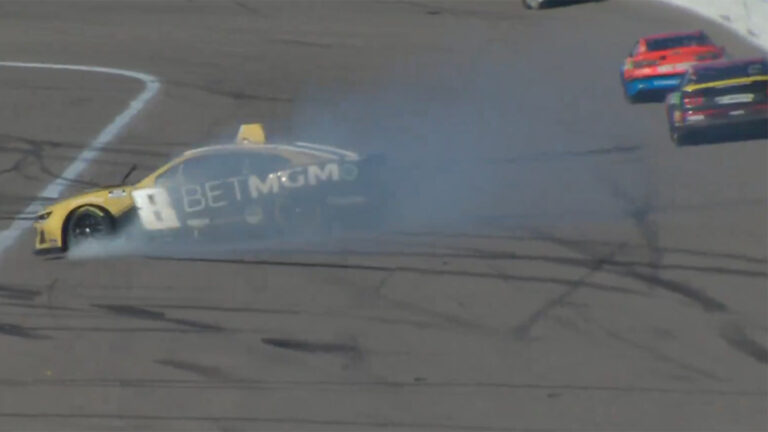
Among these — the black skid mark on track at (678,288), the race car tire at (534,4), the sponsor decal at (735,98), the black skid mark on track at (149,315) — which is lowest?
the black skid mark on track at (678,288)

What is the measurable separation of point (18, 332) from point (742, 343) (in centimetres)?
673

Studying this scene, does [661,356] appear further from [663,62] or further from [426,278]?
[663,62]

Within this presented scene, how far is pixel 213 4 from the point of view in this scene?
28.8 metres

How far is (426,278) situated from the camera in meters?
12.5

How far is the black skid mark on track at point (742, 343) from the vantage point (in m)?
10.7

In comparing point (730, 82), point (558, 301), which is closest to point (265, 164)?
point (558, 301)

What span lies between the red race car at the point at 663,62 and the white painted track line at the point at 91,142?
319 inches

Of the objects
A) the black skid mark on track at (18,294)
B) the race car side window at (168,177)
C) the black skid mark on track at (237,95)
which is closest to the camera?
the black skid mark on track at (18,294)

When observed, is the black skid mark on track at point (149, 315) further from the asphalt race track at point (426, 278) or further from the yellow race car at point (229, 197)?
the yellow race car at point (229, 197)

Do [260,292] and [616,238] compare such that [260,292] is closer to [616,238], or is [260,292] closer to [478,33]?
[616,238]

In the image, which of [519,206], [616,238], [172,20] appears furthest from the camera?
[172,20]

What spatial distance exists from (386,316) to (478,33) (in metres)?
14.2

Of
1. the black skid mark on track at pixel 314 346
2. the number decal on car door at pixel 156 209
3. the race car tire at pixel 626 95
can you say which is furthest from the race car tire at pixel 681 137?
the black skid mark on track at pixel 314 346

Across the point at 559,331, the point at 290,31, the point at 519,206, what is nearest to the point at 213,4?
the point at 290,31
